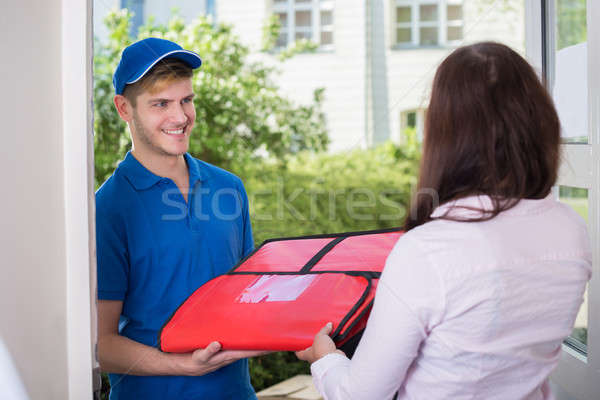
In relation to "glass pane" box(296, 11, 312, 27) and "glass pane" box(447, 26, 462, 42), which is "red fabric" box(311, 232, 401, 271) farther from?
"glass pane" box(447, 26, 462, 42)

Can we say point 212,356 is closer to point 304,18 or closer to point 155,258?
point 155,258

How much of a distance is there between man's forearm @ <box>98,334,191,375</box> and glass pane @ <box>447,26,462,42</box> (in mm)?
6173

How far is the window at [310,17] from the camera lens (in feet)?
21.6

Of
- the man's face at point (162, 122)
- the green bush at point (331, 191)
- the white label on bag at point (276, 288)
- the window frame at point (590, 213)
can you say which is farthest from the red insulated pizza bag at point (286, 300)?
the green bush at point (331, 191)

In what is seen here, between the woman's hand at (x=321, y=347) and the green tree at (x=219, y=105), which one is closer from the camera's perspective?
the woman's hand at (x=321, y=347)

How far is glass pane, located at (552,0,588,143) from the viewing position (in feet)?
5.17

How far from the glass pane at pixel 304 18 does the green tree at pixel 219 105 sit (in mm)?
1702

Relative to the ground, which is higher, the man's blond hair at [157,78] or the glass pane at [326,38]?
the glass pane at [326,38]

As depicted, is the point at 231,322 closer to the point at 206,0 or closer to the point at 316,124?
the point at 316,124

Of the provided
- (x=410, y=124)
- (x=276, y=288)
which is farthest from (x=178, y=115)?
(x=410, y=124)

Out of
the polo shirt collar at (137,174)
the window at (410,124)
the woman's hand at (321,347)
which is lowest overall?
the woman's hand at (321,347)

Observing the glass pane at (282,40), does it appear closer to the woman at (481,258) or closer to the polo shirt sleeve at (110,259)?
the polo shirt sleeve at (110,259)

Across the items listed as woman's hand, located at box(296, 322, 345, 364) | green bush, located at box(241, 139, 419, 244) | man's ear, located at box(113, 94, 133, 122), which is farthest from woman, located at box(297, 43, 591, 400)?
green bush, located at box(241, 139, 419, 244)

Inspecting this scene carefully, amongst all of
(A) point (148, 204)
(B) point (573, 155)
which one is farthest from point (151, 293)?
(B) point (573, 155)
